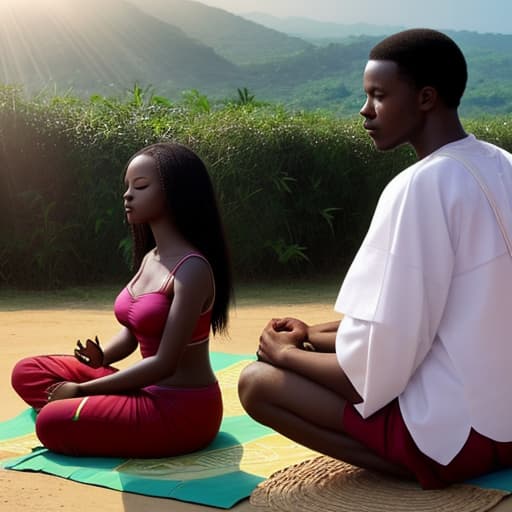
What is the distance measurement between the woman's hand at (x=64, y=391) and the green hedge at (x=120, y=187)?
6416 millimetres

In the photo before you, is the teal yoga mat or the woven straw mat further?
the teal yoga mat

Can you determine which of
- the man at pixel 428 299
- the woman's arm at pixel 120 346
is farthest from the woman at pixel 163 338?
the man at pixel 428 299

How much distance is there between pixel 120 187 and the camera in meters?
11.0

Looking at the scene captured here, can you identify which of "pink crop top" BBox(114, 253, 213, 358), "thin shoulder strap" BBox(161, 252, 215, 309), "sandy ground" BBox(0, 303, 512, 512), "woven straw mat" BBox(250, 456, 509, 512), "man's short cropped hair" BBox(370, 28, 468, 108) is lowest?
"sandy ground" BBox(0, 303, 512, 512)

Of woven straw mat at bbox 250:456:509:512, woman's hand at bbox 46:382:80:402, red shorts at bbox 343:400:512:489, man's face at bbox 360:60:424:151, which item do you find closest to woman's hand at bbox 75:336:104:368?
woman's hand at bbox 46:382:80:402

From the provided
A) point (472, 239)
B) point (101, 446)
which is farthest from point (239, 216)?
point (472, 239)

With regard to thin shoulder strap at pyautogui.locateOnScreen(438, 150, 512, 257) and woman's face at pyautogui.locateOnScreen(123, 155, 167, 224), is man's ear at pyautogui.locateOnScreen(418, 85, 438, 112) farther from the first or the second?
woman's face at pyautogui.locateOnScreen(123, 155, 167, 224)

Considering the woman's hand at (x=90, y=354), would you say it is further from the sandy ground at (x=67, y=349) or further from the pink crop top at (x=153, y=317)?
the sandy ground at (x=67, y=349)

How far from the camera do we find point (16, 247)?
10.9 meters

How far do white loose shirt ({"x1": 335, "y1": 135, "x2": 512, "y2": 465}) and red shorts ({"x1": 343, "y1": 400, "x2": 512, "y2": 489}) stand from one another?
52 mm

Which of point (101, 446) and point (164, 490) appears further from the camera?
point (101, 446)

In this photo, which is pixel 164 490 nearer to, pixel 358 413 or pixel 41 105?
pixel 358 413

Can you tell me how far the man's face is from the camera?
3723mm

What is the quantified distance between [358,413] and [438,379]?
1.14ft
